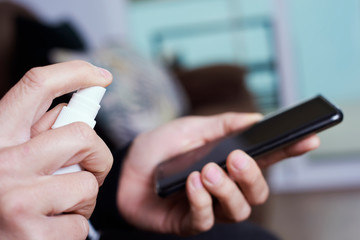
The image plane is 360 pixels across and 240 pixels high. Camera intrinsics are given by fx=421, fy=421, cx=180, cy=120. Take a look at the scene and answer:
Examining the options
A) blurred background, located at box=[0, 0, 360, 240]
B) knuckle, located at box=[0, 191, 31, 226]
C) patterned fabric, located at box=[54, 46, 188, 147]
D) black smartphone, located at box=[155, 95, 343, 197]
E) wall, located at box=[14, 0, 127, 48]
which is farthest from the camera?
wall, located at box=[14, 0, 127, 48]

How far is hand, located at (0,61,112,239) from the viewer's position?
274 mm

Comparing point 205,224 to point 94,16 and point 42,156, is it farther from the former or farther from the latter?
point 94,16

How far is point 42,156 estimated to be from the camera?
0.90ft

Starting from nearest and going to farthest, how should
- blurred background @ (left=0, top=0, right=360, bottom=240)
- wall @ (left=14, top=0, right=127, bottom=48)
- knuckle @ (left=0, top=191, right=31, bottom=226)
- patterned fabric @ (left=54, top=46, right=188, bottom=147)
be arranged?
knuckle @ (left=0, top=191, right=31, bottom=226), patterned fabric @ (left=54, top=46, right=188, bottom=147), blurred background @ (left=0, top=0, right=360, bottom=240), wall @ (left=14, top=0, right=127, bottom=48)

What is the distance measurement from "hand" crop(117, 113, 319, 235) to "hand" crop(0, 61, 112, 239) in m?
0.22

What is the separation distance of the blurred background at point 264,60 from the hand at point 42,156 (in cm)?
97

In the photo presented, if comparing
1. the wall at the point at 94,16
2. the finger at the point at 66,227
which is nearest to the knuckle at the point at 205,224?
the finger at the point at 66,227

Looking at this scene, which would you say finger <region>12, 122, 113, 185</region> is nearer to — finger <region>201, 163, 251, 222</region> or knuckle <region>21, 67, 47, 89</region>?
knuckle <region>21, 67, 47, 89</region>

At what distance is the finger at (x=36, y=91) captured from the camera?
0.28 m

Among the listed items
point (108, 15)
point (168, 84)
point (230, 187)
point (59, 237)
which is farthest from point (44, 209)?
point (108, 15)

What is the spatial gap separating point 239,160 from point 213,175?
0.03 metres

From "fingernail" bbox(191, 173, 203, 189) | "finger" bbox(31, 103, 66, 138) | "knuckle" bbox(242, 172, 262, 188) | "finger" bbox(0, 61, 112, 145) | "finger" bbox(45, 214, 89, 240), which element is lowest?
"knuckle" bbox(242, 172, 262, 188)

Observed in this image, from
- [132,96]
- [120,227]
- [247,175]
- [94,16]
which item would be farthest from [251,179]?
[94,16]

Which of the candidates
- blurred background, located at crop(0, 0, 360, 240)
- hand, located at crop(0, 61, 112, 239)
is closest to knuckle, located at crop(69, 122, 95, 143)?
hand, located at crop(0, 61, 112, 239)
